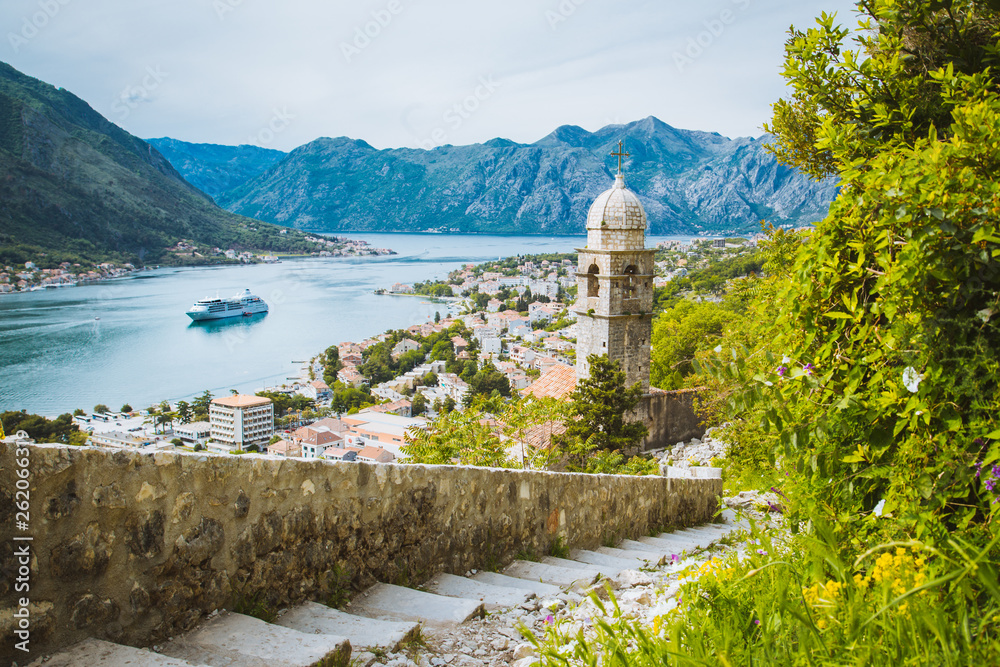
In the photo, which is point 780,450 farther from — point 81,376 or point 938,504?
point 81,376

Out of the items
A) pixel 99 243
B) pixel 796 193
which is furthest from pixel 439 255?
pixel 99 243

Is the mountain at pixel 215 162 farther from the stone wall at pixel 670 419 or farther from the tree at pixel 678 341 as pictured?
the stone wall at pixel 670 419

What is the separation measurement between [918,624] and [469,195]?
131892 millimetres

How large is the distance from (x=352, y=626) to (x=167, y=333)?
46.6m

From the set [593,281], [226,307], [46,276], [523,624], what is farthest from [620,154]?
[226,307]

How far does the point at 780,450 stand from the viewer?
2016mm

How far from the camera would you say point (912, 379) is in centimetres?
163

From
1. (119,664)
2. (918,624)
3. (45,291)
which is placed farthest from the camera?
(45,291)

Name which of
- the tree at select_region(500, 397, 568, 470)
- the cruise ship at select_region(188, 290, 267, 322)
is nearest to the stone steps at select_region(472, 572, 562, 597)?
the tree at select_region(500, 397, 568, 470)

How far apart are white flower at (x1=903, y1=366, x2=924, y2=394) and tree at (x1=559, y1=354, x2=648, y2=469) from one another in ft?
32.3

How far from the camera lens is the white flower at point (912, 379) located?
1.61 meters

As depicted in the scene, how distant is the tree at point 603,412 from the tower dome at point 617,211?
367cm

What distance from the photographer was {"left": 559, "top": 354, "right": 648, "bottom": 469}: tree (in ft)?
39.3

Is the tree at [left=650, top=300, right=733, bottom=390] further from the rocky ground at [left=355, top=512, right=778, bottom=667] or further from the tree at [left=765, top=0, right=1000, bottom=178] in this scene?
the rocky ground at [left=355, top=512, right=778, bottom=667]
